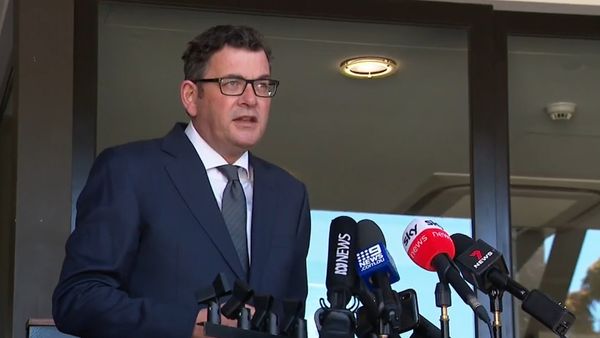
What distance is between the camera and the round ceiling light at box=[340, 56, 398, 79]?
16.0 ft

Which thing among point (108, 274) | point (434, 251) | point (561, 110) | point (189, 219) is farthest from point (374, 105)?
point (434, 251)

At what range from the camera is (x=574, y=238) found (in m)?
7.59

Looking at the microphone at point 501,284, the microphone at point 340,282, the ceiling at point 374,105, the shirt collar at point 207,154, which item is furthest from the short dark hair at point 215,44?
the ceiling at point 374,105

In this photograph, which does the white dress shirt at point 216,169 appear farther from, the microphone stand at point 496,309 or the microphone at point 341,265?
the microphone stand at point 496,309

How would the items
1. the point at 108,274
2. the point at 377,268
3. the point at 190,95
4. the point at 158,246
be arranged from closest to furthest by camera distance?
the point at 377,268, the point at 108,274, the point at 158,246, the point at 190,95

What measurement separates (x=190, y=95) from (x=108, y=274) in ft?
1.82

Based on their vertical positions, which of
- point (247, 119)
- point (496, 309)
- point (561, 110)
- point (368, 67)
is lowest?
point (496, 309)

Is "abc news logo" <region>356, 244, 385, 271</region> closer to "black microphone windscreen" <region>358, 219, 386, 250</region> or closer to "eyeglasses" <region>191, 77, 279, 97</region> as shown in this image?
"black microphone windscreen" <region>358, 219, 386, 250</region>

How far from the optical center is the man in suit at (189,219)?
247cm

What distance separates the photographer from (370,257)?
2.26 m

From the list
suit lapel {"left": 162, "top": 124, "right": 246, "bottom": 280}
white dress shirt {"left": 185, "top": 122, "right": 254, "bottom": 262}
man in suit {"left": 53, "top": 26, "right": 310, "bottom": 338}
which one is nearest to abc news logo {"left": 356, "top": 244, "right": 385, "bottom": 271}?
man in suit {"left": 53, "top": 26, "right": 310, "bottom": 338}

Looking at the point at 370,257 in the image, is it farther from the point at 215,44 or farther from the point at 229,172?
the point at 215,44

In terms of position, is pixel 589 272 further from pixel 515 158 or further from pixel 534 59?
pixel 534 59

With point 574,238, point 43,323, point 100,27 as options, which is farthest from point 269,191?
point 574,238
